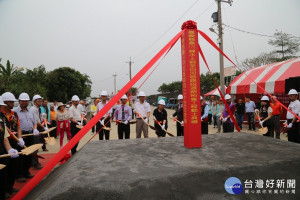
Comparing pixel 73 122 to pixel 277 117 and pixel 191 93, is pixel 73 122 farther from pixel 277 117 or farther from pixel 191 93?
pixel 277 117

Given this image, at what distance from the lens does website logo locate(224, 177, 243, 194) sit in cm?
199

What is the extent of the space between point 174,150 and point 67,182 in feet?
5.05

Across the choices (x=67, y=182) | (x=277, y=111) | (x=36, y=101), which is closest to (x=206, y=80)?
(x=277, y=111)

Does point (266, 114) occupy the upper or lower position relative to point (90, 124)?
lower

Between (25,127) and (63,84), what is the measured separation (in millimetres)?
Answer: 26514

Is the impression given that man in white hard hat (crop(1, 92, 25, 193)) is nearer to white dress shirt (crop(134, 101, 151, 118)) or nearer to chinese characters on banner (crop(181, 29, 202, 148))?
chinese characters on banner (crop(181, 29, 202, 148))

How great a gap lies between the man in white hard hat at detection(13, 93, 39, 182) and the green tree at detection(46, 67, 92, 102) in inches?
A: 1002

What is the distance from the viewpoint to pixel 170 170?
1974 millimetres

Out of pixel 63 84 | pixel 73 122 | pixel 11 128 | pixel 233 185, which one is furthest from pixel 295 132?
pixel 63 84

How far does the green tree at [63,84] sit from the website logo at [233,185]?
28.8m

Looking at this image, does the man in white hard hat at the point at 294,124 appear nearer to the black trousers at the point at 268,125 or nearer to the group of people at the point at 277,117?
the group of people at the point at 277,117

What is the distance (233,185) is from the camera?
201 centimetres

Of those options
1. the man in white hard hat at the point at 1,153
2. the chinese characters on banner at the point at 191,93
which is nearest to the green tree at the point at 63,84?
the man in white hard hat at the point at 1,153

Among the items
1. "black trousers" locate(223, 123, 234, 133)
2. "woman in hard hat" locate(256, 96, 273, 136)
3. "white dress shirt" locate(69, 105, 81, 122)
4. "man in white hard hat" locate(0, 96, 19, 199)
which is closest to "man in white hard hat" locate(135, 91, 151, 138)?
"white dress shirt" locate(69, 105, 81, 122)
